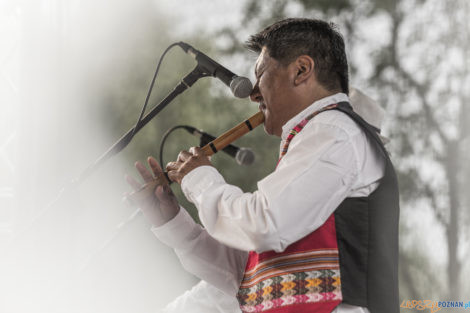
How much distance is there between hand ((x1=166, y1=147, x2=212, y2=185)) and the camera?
4.45 feet

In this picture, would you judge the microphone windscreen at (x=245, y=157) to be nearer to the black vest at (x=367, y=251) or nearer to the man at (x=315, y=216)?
the man at (x=315, y=216)

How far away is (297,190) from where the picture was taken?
115cm

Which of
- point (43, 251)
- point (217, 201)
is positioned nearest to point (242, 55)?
point (43, 251)

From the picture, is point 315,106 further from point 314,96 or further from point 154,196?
point 154,196

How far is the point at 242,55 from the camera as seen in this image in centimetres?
366

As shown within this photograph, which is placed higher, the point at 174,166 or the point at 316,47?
the point at 316,47

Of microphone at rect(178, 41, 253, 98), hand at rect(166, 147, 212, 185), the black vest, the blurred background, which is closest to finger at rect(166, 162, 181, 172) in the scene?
hand at rect(166, 147, 212, 185)

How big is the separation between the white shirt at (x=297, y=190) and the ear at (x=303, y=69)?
21 centimetres

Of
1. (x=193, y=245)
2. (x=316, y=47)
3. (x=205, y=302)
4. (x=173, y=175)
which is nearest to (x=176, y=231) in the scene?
(x=193, y=245)

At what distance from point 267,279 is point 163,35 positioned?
285 centimetres

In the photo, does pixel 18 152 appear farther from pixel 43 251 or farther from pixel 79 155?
pixel 43 251

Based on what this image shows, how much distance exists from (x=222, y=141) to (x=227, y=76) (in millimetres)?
231

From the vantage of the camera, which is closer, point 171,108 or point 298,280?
point 298,280

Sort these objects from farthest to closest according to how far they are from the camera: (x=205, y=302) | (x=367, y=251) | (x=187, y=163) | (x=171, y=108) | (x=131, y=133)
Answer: (x=171, y=108), (x=205, y=302), (x=131, y=133), (x=187, y=163), (x=367, y=251)
